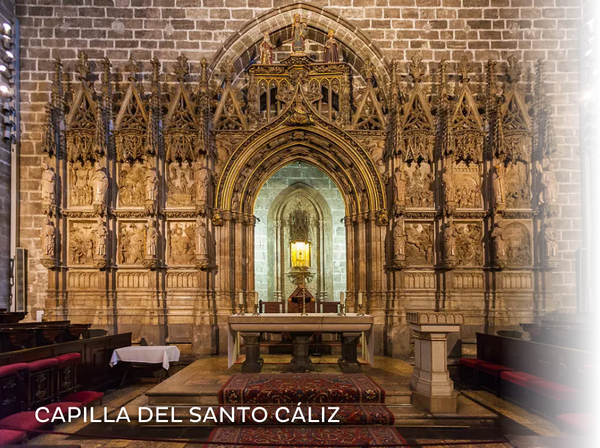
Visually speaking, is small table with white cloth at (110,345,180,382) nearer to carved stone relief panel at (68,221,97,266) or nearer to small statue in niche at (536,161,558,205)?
carved stone relief panel at (68,221,97,266)

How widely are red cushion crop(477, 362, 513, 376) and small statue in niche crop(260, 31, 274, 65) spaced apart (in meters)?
8.59

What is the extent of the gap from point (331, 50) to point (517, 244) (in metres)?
6.74

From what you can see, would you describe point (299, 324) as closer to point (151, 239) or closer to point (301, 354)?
point (301, 354)

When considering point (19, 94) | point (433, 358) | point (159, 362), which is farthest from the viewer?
point (19, 94)

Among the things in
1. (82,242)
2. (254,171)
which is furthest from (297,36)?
(82,242)

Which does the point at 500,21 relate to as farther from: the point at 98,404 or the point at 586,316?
the point at 98,404

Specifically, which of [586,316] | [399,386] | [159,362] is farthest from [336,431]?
[586,316]

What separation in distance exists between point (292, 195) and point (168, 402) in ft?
34.3

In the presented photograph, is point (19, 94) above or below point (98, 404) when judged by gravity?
above

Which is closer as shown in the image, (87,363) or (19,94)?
(87,363)

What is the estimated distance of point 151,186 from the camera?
38.3 feet

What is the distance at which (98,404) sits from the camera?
8.21m

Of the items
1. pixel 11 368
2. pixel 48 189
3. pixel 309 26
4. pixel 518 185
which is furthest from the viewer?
pixel 309 26

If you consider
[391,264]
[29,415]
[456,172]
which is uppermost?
[456,172]
